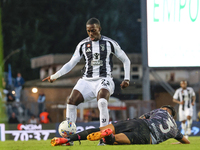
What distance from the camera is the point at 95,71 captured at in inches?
314

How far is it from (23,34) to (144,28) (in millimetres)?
22758

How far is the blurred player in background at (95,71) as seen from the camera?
7738 mm

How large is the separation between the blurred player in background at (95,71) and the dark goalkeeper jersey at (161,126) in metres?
0.96

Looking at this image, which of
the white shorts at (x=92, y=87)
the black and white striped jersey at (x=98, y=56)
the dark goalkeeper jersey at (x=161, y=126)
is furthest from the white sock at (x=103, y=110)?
the dark goalkeeper jersey at (x=161, y=126)

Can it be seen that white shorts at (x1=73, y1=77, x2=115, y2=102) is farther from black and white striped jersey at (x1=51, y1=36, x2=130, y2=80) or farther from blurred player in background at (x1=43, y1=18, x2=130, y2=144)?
black and white striped jersey at (x1=51, y1=36, x2=130, y2=80)

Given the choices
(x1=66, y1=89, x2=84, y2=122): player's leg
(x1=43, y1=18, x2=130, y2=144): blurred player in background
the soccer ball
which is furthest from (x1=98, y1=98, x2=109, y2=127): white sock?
the soccer ball

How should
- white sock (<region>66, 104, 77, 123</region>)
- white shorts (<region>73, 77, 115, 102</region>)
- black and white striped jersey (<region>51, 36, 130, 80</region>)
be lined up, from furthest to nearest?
1. black and white striped jersey (<region>51, 36, 130, 80</region>)
2. white shorts (<region>73, 77, 115, 102</region>)
3. white sock (<region>66, 104, 77, 123</region>)

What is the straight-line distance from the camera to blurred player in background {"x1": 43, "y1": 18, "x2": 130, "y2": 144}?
305 inches

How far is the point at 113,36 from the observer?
4206 centimetres

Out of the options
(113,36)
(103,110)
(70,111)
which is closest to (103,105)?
(103,110)

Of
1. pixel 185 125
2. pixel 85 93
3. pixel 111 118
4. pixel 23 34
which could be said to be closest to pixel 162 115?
pixel 85 93

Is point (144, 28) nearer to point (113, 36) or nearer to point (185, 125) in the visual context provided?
point (185, 125)

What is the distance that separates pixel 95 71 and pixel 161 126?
66.3 inches

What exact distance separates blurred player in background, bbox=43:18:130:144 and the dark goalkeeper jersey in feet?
3.14
